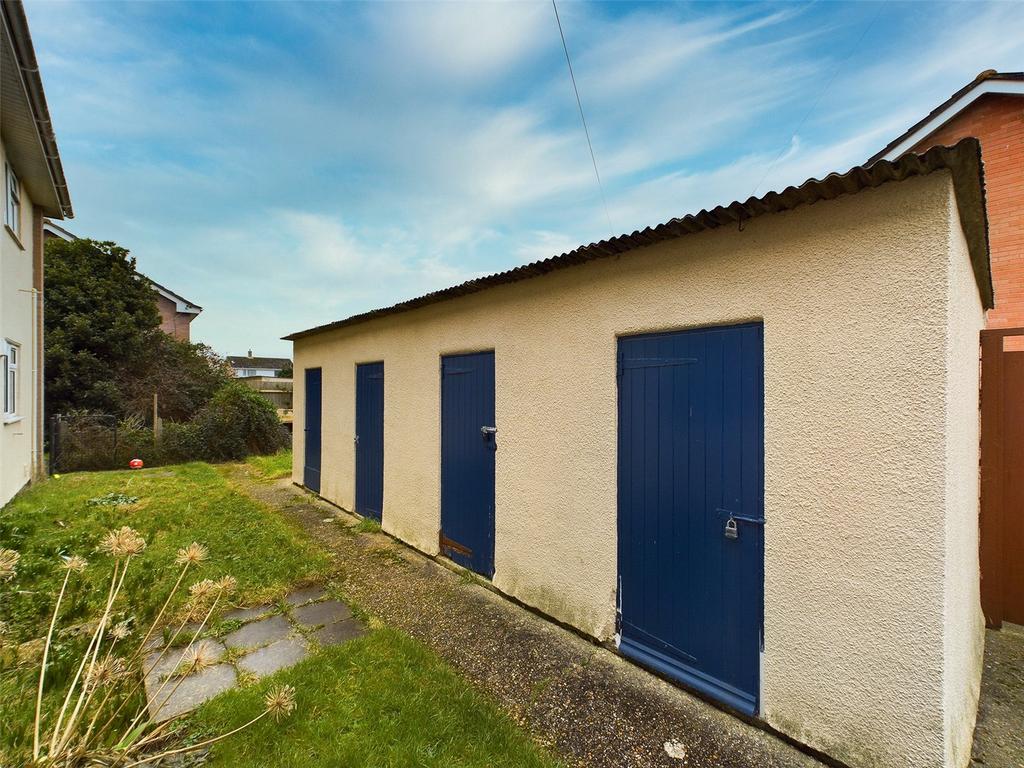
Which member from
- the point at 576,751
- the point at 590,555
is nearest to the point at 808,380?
the point at 590,555

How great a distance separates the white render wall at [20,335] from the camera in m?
6.61

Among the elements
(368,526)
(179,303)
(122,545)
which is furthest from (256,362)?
(122,545)

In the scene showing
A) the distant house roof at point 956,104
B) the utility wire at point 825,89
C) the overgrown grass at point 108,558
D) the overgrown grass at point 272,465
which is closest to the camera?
the overgrown grass at point 108,558

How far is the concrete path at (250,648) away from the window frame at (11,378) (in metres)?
6.50

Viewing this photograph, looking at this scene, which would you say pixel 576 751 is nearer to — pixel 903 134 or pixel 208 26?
pixel 208 26

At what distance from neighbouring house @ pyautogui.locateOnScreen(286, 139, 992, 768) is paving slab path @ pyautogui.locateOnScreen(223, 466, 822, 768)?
7.1 inches

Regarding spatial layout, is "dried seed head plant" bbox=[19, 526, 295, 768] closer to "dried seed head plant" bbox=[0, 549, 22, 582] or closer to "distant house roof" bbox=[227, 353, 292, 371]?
"dried seed head plant" bbox=[0, 549, 22, 582]

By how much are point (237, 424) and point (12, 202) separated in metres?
7.58

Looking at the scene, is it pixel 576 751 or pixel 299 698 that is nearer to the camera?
pixel 576 751

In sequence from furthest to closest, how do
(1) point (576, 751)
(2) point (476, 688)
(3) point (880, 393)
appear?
(2) point (476, 688) < (1) point (576, 751) < (3) point (880, 393)

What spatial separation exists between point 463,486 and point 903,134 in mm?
8116

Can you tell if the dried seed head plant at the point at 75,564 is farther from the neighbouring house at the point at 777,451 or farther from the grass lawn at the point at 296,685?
the neighbouring house at the point at 777,451

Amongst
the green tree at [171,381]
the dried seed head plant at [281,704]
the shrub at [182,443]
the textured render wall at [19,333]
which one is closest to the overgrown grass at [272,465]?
the shrub at [182,443]

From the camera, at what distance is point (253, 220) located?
A: 10203 mm
